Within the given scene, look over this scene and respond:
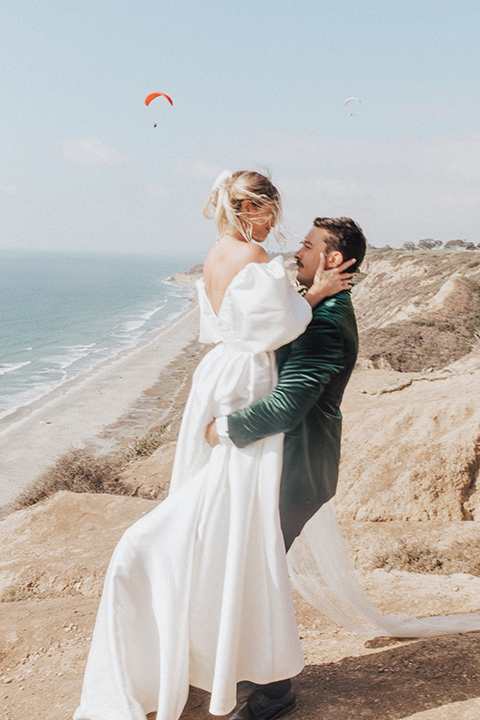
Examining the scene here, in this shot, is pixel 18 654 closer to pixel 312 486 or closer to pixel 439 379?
pixel 312 486

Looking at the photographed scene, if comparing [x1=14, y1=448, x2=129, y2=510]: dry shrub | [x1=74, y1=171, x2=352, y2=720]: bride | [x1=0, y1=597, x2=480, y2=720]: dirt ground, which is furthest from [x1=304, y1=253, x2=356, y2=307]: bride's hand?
[x1=14, y1=448, x2=129, y2=510]: dry shrub

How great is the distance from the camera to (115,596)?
262 centimetres

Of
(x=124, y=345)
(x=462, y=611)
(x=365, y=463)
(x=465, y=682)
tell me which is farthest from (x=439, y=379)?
(x=124, y=345)

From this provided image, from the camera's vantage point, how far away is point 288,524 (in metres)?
2.72

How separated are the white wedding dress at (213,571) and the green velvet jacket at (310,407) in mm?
87

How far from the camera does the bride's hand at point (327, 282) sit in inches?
102

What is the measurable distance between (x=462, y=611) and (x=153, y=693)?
104 inches

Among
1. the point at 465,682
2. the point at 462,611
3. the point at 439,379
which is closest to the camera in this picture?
the point at 465,682

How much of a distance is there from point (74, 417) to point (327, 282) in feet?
93.9

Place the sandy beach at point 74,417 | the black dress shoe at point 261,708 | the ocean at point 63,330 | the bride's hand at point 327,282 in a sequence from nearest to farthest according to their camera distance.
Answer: the bride's hand at point 327,282 → the black dress shoe at point 261,708 → the sandy beach at point 74,417 → the ocean at point 63,330

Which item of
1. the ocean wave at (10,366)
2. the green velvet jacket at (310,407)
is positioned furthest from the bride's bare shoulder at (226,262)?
the ocean wave at (10,366)

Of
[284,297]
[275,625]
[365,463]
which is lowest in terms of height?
[365,463]

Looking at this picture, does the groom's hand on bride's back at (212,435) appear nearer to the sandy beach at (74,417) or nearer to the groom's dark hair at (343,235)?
the groom's dark hair at (343,235)

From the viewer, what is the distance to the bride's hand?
260cm
